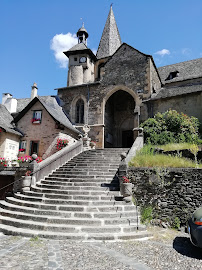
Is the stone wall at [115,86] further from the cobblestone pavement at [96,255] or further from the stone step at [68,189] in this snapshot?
the cobblestone pavement at [96,255]

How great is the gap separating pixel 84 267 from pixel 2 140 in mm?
12467

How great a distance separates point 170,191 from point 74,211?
128 inches

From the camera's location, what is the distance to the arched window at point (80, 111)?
17922 millimetres

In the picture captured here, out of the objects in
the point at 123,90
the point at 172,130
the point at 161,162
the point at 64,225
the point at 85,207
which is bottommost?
the point at 64,225

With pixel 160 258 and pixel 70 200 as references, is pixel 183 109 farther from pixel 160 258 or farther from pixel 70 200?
pixel 160 258

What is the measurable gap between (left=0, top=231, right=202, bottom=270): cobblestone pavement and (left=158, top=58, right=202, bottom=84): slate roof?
16.4 metres

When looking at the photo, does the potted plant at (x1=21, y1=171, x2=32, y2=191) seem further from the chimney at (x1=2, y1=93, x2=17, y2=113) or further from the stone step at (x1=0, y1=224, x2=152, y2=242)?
the chimney at (x1=2, y1=93, x2=17, y2=113)

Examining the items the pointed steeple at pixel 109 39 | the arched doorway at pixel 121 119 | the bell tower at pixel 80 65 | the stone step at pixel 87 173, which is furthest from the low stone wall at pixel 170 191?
the pointed steeple at pixel 109 39

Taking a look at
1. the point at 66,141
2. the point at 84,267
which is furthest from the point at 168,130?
the point at 84,267

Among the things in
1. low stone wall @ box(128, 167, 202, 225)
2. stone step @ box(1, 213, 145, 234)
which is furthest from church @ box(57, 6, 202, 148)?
stone step @ box(1, 213, 145, 234)

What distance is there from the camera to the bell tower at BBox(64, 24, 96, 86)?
2173cm

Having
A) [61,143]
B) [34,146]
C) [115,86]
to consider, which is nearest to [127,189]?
[61,143]

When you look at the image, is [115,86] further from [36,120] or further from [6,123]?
[6,123]

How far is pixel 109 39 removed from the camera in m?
24.9
